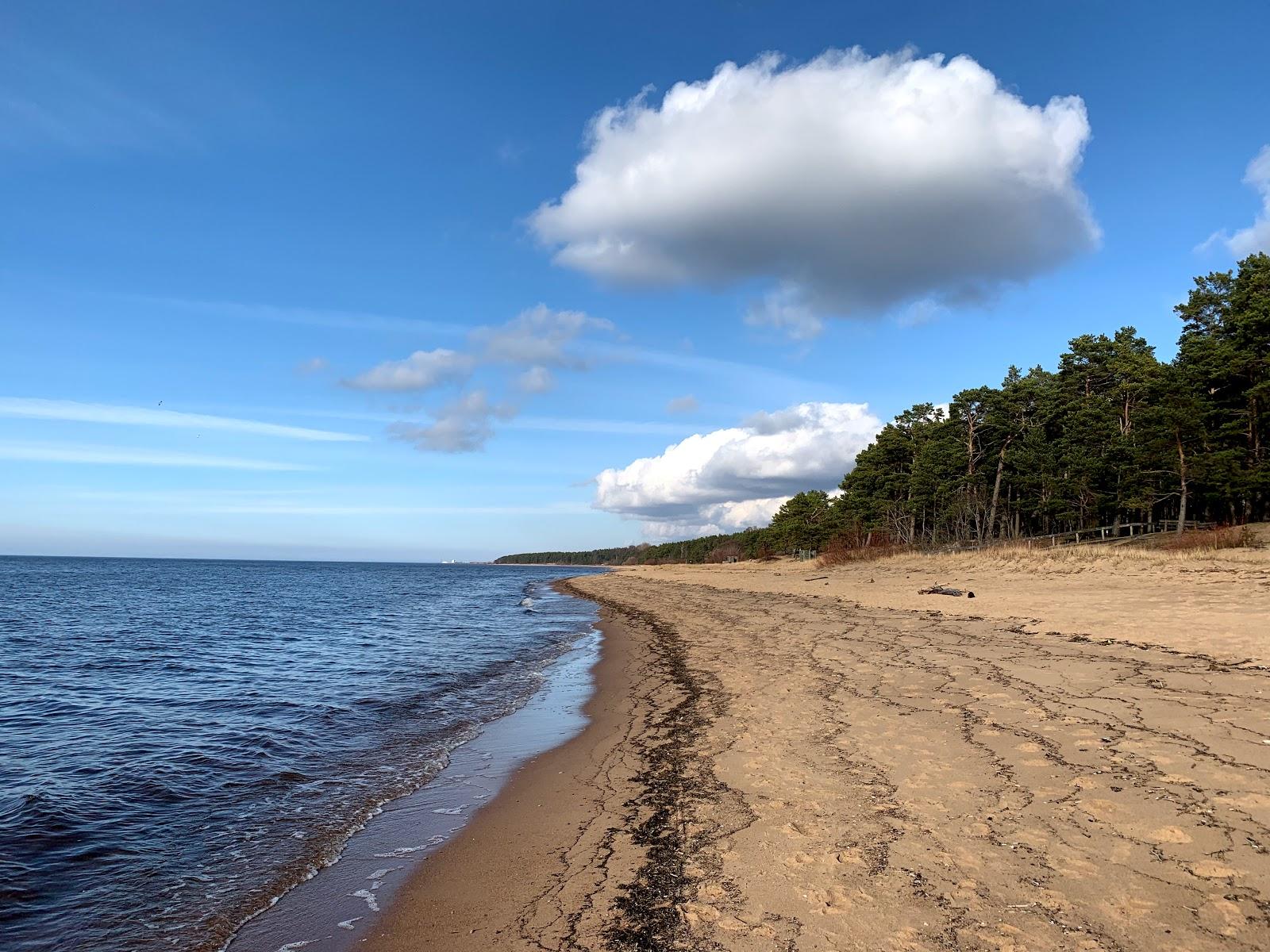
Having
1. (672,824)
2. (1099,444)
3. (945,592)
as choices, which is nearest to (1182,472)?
(1099,444)

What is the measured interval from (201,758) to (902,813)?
9.89 m

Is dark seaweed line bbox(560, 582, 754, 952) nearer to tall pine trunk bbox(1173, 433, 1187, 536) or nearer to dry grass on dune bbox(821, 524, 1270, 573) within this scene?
dry grass on dune bbox(821, 524, 1270, 573)

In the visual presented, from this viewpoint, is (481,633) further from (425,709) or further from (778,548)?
(778,548)

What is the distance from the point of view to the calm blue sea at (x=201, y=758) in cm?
599

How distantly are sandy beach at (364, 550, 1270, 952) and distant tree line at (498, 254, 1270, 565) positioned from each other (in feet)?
105

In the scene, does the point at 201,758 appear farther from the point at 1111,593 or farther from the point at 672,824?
the point at 1111,593

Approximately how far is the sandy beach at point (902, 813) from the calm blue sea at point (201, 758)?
1948mm

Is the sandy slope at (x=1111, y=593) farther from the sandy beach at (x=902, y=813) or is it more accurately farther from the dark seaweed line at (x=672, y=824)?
the dark seaweed line at (x=672, y=824)

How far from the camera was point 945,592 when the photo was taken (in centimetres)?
2472

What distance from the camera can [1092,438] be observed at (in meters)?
50.3

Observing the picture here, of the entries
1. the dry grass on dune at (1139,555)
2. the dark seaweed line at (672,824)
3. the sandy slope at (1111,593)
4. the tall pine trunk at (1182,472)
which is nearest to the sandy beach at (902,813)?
the dark seaweed line at (672,824)

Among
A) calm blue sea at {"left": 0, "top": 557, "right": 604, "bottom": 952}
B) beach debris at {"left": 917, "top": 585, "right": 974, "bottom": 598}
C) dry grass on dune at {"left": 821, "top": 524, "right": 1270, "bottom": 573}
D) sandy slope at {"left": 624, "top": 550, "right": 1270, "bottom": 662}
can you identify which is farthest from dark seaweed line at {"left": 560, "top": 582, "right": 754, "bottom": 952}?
dry grass on dune at {"left": 821, "top": 524, "right": 1270, "bottom": 573}

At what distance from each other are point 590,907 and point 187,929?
329 centimetres

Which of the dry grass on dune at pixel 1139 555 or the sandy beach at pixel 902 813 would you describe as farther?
the dry grass on dune at pixel 1139 555
